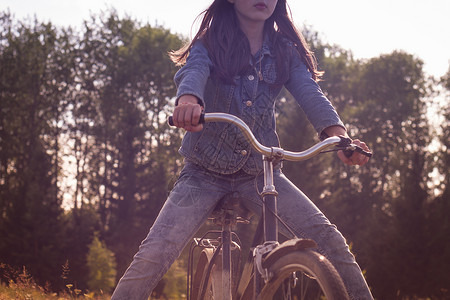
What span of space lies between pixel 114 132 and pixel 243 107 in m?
31.6

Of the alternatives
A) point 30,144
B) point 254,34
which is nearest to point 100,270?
point 30,144

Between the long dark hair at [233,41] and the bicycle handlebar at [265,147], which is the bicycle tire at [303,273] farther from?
the long dark hair at [233,41]

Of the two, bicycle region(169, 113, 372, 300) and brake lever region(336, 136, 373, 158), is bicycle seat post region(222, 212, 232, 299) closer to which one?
bicycle region(169, 113, 372, 300)

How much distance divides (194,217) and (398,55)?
3474cm

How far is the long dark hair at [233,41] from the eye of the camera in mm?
3078

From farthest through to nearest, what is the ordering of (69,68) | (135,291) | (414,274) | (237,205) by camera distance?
1. (69,68)
2. (414,274)
3. (237,205)
4. (135,291)

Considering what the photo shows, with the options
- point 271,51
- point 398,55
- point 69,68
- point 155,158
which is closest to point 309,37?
point 398,55

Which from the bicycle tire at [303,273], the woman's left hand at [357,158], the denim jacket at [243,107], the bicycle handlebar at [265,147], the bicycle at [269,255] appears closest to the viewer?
the bicycle tire at [303,273]

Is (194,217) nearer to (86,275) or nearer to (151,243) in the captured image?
(151,243)

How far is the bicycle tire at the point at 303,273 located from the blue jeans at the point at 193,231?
0.36 metres

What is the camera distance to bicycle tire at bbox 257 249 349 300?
6.18ft

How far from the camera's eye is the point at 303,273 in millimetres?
2141

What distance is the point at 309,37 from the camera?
112 ft

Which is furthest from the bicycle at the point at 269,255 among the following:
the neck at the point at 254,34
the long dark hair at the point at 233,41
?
the neck at the point at 254,34
